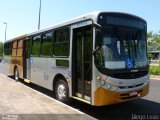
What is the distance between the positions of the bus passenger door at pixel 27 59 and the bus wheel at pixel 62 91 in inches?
168

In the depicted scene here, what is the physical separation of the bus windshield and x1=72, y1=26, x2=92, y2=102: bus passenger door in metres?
0.57

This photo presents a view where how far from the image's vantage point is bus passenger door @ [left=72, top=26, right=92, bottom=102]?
8.90 m

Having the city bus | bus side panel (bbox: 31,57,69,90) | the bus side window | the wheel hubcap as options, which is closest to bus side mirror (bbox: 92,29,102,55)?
the city bus

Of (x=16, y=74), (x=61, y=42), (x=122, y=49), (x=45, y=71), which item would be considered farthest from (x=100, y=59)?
(x=16, y=74)

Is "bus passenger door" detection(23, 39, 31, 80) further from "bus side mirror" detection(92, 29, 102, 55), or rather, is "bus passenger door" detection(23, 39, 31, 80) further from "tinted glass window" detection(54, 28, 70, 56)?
"bus side mirror" detection(92, 29, 102, 55)

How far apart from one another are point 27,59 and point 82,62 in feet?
22.4

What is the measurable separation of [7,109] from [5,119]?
113 cm

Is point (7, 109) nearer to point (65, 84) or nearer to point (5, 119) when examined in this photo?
point (5, 119)

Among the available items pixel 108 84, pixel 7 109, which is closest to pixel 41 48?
pixel 7 109

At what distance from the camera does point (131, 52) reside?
29.1ft

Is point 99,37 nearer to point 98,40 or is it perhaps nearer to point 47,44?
point 98,40

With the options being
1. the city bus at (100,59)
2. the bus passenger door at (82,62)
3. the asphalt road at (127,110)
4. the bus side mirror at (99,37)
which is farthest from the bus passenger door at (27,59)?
the bus side mirror at (99,37)

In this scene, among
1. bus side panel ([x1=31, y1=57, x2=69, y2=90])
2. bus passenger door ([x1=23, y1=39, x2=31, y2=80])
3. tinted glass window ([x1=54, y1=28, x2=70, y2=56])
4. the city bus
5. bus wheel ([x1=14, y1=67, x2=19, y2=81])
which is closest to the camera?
the city bus

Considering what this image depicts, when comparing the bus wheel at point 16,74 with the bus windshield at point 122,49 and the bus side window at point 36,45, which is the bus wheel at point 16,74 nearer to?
the bus side window at point 36,45
